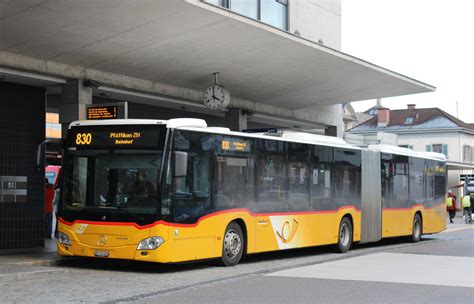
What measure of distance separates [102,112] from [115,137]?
10.0 feet

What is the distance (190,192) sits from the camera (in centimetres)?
1343

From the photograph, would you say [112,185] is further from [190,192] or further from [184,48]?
[184,48]

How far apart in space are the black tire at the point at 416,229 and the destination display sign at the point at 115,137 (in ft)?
40.8

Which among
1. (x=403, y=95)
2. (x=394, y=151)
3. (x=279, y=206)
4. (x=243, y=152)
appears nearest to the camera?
(x=243, y=152)

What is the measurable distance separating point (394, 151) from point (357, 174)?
286 centimetres

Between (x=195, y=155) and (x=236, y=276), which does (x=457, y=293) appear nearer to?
(x=236, y=276)

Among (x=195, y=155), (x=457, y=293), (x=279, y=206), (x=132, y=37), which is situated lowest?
(x=457, y=293)

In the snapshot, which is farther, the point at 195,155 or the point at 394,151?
the point at 394,151

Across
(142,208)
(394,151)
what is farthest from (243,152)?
(394,151)

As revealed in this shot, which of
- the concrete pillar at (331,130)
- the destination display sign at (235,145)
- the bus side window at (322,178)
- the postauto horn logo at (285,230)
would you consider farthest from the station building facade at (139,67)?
the postauto horn logo at (285,230)

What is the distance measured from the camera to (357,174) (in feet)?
65.0

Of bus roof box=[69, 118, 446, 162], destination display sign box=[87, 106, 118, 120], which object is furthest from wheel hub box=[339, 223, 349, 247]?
destination display sign box=[87, 106, 118, 120]

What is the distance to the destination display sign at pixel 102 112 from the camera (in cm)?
1593

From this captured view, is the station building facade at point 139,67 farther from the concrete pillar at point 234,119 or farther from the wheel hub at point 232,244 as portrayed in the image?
the wheel hub at point 232,244
